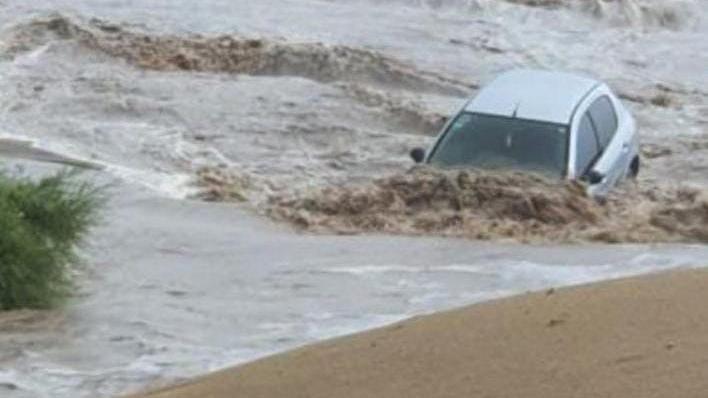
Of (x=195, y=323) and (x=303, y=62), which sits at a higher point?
(x=195, y=323)

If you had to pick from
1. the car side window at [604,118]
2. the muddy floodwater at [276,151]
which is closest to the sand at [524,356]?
the muddy floodwater at [276,151]

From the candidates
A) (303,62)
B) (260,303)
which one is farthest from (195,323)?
(303,62)

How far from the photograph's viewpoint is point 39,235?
14141 millimetres

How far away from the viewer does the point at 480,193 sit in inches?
722

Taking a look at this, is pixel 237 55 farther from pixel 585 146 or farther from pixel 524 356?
pixel 524 356

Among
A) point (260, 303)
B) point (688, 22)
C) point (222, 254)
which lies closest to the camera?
point (260, 303)

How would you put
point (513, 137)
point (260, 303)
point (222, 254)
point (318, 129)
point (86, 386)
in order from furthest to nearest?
point (318, 129), point (513, 137), point (222, 254), point (260, 303), point (86, 386)

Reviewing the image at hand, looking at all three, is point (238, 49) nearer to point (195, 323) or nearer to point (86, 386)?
point (195, 323)

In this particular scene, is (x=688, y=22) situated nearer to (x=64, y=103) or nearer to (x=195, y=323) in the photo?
(x=64, y=103)

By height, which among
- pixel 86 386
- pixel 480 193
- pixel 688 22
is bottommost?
pixel 688 22

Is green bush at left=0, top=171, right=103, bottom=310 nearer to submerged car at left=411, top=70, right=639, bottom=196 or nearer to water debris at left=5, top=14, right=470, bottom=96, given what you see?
submerged car at left=411, top=70, right=639, bottom=196

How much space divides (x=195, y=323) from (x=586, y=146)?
636cm

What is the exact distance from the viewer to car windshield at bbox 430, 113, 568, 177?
18.1 m

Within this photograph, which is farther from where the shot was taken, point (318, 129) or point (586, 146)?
point (318, 129)
